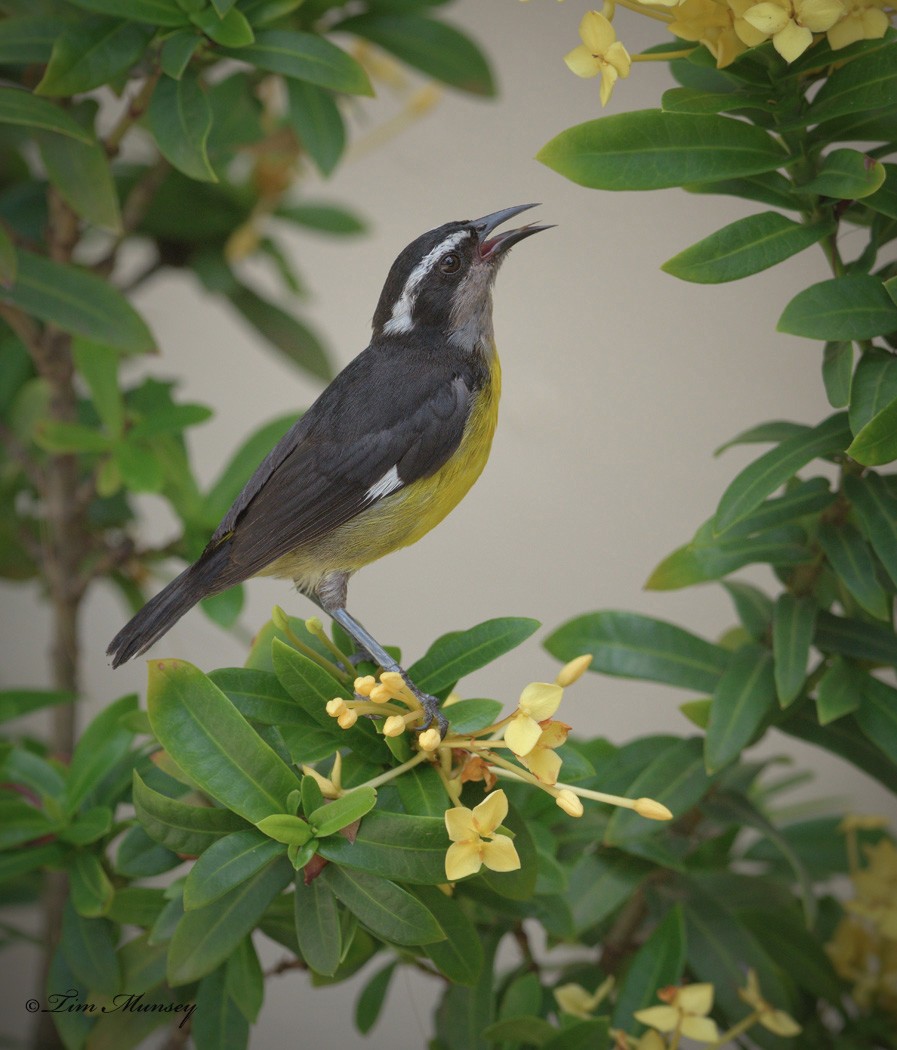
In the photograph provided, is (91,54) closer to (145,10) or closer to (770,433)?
(145,10)

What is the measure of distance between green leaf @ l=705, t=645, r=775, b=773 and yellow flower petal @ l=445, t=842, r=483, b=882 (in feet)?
0.87

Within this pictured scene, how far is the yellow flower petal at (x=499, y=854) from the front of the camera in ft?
2.20

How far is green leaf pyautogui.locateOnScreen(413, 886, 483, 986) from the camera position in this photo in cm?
80

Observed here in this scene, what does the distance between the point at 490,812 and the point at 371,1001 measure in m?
0.47

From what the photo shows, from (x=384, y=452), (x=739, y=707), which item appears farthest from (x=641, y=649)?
(x=384, y=452)

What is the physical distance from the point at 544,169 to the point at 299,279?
0.63 meters

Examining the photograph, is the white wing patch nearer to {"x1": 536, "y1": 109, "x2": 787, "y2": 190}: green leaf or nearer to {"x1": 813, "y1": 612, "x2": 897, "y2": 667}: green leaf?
{"x1": 536, "y1": 109, "x2": 787, "y2": 190}: green leaf

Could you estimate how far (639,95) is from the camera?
0.99 meters

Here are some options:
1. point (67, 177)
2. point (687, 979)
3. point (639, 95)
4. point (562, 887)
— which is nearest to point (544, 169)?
point (639, 95)

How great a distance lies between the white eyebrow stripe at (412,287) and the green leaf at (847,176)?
0.84 ft

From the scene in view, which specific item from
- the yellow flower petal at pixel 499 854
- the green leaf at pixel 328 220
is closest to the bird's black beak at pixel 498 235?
the yellow flower petal at pixel 499 854

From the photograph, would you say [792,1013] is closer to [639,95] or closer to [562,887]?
[562,887]

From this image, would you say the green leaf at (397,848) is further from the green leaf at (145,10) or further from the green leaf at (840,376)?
the green leaf at (145,10)

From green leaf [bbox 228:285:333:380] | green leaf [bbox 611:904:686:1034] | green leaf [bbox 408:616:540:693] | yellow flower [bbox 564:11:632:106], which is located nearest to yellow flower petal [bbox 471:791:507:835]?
green leaf [bbox 408:616:540:693]
